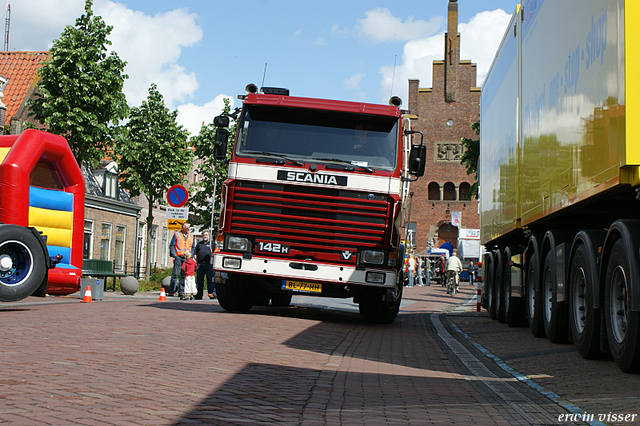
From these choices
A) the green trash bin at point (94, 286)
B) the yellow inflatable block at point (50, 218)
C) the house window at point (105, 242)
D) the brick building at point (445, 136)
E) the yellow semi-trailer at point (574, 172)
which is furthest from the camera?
the brick building at point (445, 136)

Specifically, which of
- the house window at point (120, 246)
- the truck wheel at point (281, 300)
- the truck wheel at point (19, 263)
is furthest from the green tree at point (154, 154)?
the truck wheel at point (19, 263)

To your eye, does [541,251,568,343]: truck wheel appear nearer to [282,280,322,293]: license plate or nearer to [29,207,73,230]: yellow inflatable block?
Answer: [282,280,322,293]: license plate

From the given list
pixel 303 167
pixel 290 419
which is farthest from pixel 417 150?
pixel 290 419

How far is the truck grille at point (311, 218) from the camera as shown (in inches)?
449

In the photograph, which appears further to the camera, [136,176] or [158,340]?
[136,176]

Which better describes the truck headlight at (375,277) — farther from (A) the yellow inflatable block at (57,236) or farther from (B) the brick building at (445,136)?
(B) the brick building at (445,136)

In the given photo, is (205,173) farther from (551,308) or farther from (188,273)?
(551,308)

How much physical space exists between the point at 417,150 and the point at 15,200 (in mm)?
6441

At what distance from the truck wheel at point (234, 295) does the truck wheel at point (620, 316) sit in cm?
672

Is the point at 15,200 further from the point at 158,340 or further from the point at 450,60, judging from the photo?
the point at 450,60

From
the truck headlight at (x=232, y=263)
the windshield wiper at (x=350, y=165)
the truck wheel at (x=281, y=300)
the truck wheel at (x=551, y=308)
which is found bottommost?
the truck wheel at (x=281, y=300)

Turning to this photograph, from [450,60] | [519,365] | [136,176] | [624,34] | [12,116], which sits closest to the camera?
[624,34]

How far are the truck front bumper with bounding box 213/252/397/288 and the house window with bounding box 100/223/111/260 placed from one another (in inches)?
978

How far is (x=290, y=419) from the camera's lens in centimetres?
455
